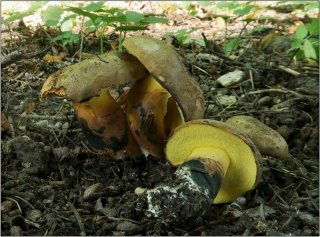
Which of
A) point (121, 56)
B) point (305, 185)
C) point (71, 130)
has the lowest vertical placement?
point (305, 185)

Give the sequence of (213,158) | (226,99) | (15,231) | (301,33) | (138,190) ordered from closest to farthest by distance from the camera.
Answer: (15,231) → (213,158) → (138,190) → (226,99) → (301,33)

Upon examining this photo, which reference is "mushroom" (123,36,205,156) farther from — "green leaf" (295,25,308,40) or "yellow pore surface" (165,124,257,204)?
"green leaf" (295,25,308,40)

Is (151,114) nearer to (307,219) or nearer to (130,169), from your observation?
(130,169)

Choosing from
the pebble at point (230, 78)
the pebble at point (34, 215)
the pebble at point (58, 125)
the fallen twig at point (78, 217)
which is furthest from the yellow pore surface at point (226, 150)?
the pebble at point (230, 78)

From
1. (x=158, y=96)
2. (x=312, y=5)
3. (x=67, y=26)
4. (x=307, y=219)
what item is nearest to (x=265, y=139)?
(x=307, y=219)

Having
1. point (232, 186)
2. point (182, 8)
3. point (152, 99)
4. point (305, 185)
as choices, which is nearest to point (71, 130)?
point (152, 99)

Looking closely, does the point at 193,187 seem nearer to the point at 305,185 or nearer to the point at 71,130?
the point at 305,185

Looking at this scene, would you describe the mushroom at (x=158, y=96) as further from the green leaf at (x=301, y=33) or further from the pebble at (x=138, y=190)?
the green leaf at (x=301, y=33)
